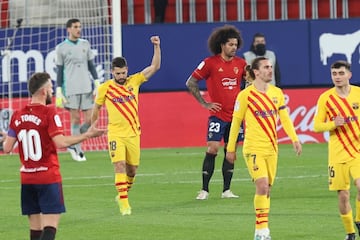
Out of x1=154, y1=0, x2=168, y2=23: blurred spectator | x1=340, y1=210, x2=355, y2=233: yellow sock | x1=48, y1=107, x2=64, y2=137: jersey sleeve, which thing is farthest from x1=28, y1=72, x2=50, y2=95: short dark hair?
x1=154, y1=0, x2=168, y2=23: blurred spectator

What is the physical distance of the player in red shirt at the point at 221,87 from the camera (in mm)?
16656

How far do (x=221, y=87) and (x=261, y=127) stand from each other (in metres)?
3.93

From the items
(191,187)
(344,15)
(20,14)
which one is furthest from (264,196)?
(344,15)

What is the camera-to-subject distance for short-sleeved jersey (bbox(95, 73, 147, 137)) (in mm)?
15375

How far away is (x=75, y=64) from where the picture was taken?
2286 cm

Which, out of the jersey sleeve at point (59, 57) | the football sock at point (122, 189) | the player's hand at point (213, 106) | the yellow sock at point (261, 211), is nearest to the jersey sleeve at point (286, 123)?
the yellow sock at point (261, 211)

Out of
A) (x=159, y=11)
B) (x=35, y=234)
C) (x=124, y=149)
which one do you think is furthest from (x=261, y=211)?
(x=159, y=11)

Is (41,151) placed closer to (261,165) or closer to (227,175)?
(261,165)

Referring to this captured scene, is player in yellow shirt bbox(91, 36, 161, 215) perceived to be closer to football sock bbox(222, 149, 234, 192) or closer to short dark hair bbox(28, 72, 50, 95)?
football sock bbox(222, 149, 234, 192)

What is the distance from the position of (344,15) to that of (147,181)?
39.3ft

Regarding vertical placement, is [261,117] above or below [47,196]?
above

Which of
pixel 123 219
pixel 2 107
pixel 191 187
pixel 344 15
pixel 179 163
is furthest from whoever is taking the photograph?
pixel 344 15

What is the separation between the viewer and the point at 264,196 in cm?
1266

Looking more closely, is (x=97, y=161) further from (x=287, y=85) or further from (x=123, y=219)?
(x=123, y=219)
